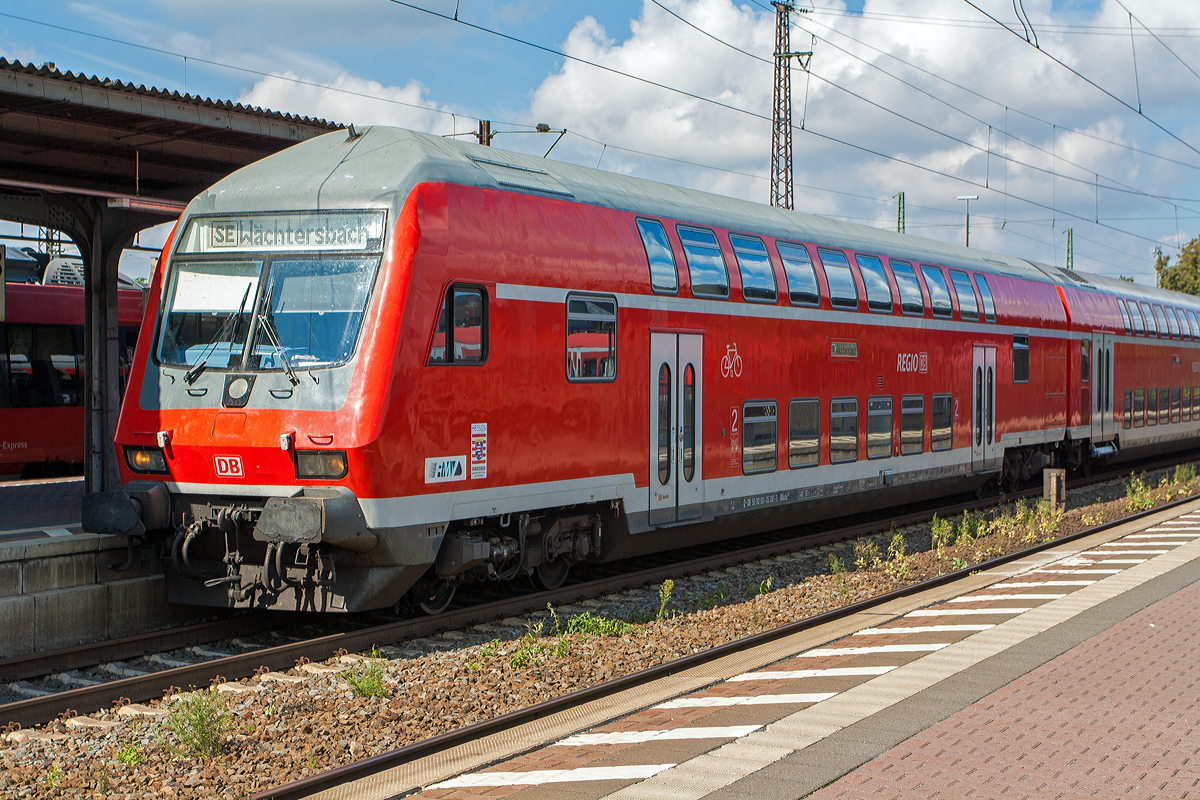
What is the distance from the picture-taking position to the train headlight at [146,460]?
8.96 m

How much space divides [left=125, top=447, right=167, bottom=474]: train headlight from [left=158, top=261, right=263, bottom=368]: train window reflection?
0.72 metres

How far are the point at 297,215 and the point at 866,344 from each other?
8018 millimetres

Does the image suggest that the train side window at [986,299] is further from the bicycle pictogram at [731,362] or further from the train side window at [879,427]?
the bicycle pictogram at [731,362]

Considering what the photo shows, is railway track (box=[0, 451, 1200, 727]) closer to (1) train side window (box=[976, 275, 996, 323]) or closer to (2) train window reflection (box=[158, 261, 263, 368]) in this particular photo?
(2) train window reflection (box=[158, 261, 263, 368])

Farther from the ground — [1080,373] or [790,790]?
[1080,373]

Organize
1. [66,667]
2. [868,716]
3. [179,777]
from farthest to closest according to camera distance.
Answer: [66,667] → [868,716] → [179,777]

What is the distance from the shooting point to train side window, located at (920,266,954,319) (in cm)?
1602

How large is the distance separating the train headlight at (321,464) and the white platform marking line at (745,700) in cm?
284

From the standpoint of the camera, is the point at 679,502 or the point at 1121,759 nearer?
the point at 1121,759

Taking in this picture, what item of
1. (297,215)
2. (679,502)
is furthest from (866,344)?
(297,215)

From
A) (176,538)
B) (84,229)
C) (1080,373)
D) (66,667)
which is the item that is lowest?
(66,667)

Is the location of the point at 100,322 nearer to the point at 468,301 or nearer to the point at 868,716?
the point at 468,301

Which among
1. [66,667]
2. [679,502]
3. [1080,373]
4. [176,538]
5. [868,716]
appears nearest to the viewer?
[868,716]

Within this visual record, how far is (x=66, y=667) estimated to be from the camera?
26.3ft
